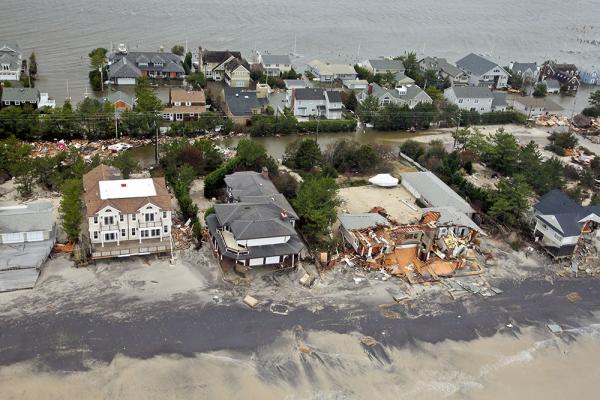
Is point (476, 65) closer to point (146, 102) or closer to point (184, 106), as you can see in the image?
point (184, 106)

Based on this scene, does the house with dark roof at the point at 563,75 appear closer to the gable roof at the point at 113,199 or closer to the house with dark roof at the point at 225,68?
the house with dark roof at the point at 225,68

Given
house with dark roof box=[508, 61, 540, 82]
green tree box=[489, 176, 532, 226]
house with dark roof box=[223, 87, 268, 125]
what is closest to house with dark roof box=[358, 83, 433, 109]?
house with dark roof box=[223, 87, 268, 125]

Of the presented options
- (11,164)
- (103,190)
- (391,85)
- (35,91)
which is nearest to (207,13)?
(391,85)

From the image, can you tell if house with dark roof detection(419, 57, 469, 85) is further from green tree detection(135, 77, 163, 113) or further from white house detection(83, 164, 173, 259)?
white house detection(83, 164, 173, 259)

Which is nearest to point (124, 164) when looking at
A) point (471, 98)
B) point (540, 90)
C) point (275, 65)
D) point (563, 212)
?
point (563, 212)

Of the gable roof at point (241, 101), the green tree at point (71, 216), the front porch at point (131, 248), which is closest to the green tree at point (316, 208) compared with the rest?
the front porch at point (131, 248)
